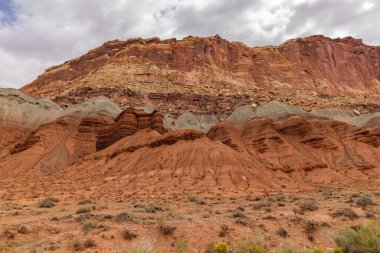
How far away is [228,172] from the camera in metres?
39.5

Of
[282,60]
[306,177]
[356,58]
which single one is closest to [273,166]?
[306,177]

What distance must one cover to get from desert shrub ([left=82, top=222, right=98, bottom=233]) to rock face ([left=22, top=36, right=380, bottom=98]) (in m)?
66.8

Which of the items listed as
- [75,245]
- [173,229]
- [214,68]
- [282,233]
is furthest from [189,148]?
[214,68]

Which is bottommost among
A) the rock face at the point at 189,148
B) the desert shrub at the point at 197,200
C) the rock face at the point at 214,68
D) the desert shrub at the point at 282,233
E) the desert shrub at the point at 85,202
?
the desert shrub at the point at 85,202

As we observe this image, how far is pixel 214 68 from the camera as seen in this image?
10075 centimetres

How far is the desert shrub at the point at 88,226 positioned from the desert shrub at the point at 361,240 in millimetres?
8634

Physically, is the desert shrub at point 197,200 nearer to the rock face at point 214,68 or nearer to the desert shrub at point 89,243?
the desert shrub at point 89,243

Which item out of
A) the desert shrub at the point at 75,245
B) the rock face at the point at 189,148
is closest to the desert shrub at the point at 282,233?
the desert shrub at the point at 75,245

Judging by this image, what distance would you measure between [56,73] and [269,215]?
10400 cm

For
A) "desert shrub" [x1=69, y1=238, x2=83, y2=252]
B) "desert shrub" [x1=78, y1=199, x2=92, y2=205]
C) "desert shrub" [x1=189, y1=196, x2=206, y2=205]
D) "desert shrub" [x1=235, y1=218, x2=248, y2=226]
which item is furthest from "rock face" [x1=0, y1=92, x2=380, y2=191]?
"desert shrub" [x1=69, y1=238, x2=83, y2=252]

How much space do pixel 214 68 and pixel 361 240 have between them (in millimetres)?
89484

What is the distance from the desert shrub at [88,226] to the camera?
49.8ft

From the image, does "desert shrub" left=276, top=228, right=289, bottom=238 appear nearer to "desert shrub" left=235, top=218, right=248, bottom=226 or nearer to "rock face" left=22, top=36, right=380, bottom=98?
"desert shrub" left=235, top=218, right=248, bottom=226

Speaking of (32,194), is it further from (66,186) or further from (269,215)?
(269,215)
